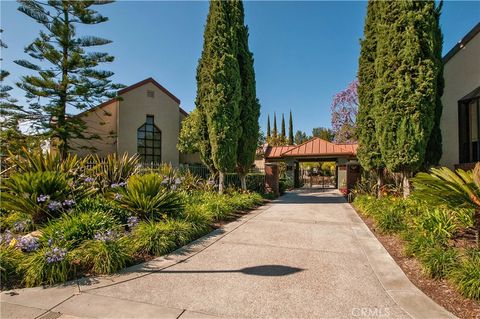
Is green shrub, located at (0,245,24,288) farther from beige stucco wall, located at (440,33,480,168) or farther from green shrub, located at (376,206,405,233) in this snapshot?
beige stucco wall, located at (440,33,480,168)

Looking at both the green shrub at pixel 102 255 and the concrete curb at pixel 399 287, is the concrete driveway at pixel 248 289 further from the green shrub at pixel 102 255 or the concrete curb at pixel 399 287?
the green shrub at pixel 102 255

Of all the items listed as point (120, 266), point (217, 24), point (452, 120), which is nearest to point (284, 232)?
point (120, 266)

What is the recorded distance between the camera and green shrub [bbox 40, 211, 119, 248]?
4.33 metres

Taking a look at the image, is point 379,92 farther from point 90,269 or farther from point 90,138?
point 90,138

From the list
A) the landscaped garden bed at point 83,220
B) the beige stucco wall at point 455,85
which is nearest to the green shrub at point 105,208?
the landscaped garden bed at point 83,220

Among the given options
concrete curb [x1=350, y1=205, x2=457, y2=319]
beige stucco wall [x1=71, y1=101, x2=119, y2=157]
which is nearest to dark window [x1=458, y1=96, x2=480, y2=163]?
concrete curb [x1=350, y1=205, x2=457, y2=319]

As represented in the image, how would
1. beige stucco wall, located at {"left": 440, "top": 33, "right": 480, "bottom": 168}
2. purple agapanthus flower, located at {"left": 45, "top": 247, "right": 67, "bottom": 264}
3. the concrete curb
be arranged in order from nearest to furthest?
the concrete curb
purple agapanthus flower, located at {"left": 45, "top": 247, "right": 67, "bottom": 264}
beige stucco wall, located at {"left": 440, "top": 33, "right": 480, "bottom": 168}

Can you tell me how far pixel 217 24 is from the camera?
11.8 metres

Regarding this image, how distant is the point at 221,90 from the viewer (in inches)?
446

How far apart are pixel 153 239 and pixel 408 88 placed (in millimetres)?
8429

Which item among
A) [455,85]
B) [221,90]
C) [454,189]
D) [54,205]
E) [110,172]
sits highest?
[221,90]

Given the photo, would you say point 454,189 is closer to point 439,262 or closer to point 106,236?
point 439,262

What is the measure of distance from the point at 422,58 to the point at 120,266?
389 inches

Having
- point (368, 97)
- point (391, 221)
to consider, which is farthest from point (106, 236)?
point (368, 97)
